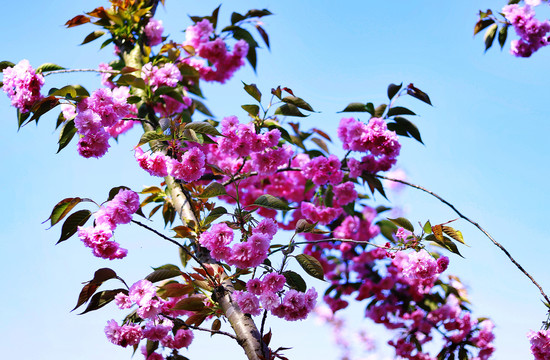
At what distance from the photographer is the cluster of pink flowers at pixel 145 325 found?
1.74 meters

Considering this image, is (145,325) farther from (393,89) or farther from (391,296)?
(391,296)

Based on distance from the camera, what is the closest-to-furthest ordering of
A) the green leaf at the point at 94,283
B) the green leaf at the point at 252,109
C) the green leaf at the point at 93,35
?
the green leaf at the point at 94,283, the green leaf at the point at 252,109, the green leaf at the point at 93,35

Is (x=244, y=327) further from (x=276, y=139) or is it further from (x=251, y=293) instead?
(x=276, y=139)

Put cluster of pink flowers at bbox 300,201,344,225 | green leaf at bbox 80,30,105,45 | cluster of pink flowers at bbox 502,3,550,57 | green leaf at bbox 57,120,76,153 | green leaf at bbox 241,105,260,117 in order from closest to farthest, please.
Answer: green leaf at bbox 57,120,76,153 → green leaf at bbox 241,105,260,117 → green leaf at bbox 80,30,105,45 → cluster of pink flowers at bbox 502,3,550,57 → cluster of pink flowers at bbox 300,201,344,225

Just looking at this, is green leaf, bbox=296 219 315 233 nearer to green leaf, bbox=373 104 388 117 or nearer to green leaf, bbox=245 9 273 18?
green leaf, bbox=373 104 388 117

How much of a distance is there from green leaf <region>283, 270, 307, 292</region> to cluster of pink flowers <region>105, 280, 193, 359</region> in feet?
1.74

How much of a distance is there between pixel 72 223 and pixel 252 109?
969mm

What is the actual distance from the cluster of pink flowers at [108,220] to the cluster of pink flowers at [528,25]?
8.59ft

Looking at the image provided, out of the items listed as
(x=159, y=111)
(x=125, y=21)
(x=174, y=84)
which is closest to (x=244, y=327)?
(x=174, y=84)

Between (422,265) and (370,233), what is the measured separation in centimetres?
211

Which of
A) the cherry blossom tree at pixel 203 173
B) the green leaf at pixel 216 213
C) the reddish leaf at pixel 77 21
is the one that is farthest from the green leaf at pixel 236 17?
the green leaf at pixel 216 213

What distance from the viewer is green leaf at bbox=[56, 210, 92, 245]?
1808mm

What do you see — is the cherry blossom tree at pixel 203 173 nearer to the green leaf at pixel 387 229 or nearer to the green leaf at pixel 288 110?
the green leaf at pixel 288 110

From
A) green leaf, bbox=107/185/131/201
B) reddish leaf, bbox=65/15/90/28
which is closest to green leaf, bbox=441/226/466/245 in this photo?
green leaf, bbox=107/185/131/201
